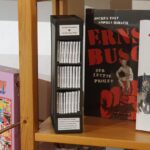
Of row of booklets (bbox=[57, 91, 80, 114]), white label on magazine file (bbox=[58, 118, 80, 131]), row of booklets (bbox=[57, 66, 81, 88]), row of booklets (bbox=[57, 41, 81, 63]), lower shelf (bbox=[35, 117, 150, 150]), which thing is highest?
row of booklets (bbox=[57, 41, 81, 63])

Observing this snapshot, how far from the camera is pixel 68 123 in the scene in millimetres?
793

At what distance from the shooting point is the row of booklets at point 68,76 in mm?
777

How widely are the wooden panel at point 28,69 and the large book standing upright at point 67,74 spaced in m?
0.05

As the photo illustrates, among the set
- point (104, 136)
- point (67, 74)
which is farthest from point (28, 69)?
point (104, 136)

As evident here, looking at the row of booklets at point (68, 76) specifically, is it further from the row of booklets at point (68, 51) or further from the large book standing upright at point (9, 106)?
the large book standing upright at point (9, 106)

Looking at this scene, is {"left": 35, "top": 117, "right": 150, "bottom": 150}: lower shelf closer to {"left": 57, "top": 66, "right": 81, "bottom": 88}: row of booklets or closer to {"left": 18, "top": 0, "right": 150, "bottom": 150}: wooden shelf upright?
{"left": 18, "top": 0, "right": 150, "bottom": 150}: wooden shelf upright

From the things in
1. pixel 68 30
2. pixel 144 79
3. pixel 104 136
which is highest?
pixel 68 30

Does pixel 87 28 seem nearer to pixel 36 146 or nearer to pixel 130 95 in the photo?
pixel 130 95

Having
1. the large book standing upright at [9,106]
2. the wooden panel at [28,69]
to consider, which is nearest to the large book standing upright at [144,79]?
the wooden panel at [28,69]

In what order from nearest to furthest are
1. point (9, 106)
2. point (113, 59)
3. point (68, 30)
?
point (68, 30), point (113, 59), point (9, 106)

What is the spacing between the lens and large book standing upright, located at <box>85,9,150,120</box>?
88cm

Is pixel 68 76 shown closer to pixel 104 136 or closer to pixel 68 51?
pixel 68 51

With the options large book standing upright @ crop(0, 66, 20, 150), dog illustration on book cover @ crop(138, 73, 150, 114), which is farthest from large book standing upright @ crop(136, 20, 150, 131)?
large book standing upright @ crop(0, 66, 20, 150)

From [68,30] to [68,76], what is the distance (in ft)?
0.33
